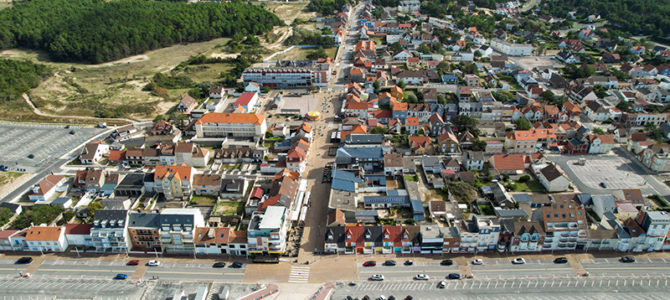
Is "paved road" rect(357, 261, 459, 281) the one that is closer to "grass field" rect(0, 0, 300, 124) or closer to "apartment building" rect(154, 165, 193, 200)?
"apartment building" rect(154, 165, 193, 200)

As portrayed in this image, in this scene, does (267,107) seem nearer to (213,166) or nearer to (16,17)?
(213,166)

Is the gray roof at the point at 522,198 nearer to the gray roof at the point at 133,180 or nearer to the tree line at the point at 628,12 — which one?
the gray roof at the point at 133,180

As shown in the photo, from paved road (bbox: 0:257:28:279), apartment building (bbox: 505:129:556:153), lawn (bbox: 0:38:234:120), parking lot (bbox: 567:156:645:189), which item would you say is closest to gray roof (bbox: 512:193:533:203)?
parking lot (bbox: 567:156:645:189)

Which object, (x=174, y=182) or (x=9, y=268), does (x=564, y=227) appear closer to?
(x=174, y=182)

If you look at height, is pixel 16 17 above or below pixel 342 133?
above

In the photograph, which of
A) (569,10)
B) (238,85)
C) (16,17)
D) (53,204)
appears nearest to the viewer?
(53,204)

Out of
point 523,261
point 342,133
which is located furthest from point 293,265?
point 342,133

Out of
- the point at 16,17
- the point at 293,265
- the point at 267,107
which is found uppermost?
the point at 16,17
